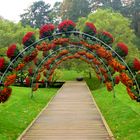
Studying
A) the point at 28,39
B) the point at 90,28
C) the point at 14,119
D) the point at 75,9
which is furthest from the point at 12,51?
the point at 75,9

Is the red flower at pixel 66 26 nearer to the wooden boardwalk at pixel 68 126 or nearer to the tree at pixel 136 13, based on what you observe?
the wooden boardwalk at pixel 68 126

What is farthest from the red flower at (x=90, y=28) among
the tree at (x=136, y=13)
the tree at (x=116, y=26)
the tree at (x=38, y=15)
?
the tree at (x=38, y=15)

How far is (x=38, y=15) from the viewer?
93.3 m

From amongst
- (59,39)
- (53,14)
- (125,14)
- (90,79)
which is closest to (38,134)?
(59,39)

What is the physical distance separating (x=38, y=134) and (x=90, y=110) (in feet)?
25.1

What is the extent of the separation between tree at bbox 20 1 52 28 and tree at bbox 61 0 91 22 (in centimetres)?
593

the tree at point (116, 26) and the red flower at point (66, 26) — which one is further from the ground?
the tree at point (116, 26)

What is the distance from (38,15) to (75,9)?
37.0ft

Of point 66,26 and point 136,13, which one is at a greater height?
point 136,13

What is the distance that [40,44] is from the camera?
801 inches

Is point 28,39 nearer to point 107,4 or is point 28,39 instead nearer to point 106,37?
point 106,37

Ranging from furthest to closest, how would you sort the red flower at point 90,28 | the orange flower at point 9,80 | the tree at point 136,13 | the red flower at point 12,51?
the tree at point 136,13
the red flower at point 90,28
the red flower at point 12,51
the orange flower at point 9,80

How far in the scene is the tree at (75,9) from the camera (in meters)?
85.9

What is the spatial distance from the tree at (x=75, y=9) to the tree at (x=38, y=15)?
5.93m
